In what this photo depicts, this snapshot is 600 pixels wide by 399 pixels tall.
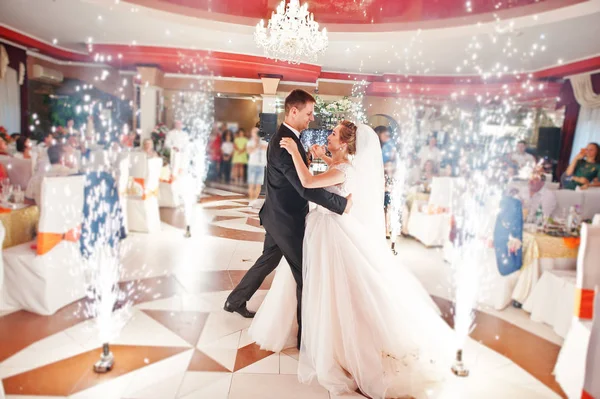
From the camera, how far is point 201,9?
2.01 m

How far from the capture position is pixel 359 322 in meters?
1.90

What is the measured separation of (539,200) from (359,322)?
6.81 ft

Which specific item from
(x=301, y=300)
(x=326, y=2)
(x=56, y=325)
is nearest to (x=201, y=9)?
(x=326, y=2)

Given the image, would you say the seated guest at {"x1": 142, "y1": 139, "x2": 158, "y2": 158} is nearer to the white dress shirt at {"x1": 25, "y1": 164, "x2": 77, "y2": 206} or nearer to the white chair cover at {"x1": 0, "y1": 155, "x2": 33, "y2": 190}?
the white dress shirt at {"x1": 25, "y1": 164, "x2": 77, "y2": 206}

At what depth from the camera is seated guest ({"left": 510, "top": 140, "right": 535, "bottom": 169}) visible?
3473 mm

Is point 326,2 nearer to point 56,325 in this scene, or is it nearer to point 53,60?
point 53,60

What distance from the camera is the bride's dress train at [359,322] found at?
181 centimetres

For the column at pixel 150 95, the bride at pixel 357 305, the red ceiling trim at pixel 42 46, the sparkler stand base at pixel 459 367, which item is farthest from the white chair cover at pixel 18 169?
the sparkler stand base at pixel 459 367

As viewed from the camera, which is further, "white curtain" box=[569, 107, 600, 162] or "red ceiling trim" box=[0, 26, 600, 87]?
"white curtain" box=[569, 107, 600, 162]

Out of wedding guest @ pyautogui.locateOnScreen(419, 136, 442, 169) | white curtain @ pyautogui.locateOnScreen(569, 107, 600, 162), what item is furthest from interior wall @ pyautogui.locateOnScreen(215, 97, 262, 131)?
white curtain @ pyautogui.locateOnScreen(569, 107, 600, 162)

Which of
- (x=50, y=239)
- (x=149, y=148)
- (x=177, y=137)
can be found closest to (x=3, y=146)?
(x=50, y=239)

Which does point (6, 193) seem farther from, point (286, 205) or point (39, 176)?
point (286, 205)

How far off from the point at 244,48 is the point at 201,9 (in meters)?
0.33

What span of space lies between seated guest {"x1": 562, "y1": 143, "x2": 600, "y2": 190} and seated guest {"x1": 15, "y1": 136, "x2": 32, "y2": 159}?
4457mm
